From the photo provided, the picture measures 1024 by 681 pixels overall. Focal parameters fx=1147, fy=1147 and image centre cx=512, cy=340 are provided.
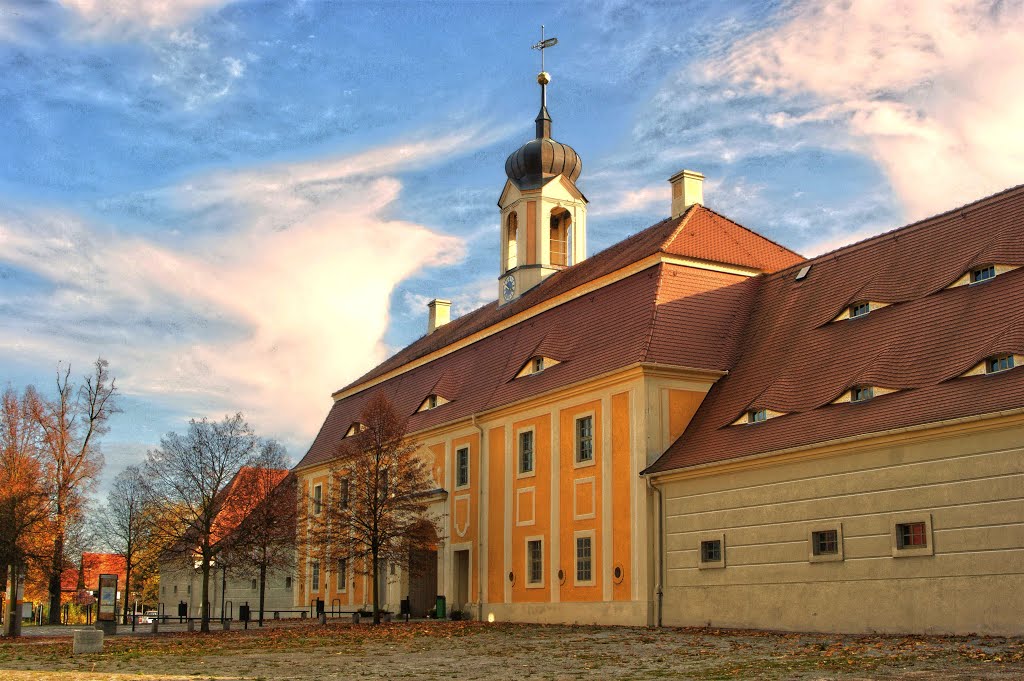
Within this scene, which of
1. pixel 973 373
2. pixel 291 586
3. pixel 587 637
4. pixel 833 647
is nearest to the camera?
pixel 833 647

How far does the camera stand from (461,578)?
125 feet

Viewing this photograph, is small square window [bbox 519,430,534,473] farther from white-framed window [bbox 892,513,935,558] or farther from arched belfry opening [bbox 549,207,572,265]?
white-framed window [bbox 892,513,935,558]

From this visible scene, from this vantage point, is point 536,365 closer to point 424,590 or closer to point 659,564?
point 659,564

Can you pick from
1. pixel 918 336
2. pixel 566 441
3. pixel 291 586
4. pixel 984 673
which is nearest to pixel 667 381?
pixel 566 441

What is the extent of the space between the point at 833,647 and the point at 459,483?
20828 mm

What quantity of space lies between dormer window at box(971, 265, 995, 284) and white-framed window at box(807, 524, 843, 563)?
5946 millimetres

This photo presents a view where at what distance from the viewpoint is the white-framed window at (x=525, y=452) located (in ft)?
114

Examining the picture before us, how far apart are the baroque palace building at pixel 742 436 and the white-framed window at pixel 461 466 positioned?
0.08 meters

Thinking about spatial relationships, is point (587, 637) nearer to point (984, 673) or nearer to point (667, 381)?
point (667, 381)

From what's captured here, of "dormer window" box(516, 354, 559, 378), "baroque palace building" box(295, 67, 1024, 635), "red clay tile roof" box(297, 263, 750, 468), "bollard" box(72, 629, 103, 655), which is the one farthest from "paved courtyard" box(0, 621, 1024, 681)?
"dormer window" box(516, 354, 559, 378)

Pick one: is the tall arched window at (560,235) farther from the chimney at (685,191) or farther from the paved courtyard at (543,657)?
the paved courtyard at (543,657)

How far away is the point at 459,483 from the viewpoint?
38.7 meters

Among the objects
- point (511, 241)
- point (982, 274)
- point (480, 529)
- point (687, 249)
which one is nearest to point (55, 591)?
point (480, 529)

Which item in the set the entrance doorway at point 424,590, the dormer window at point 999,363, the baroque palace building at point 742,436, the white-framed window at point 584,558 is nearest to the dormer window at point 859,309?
the baroque palace building at point 742,436
